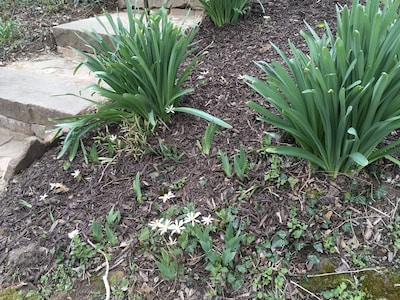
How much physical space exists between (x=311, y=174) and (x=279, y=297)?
0.59 meters

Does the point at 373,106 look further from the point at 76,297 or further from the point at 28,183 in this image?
the point at 28,183

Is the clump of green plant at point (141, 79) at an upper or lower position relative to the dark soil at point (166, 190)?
upper

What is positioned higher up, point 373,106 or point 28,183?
point 373,106

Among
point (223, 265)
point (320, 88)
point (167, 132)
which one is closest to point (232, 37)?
point (167, 132)

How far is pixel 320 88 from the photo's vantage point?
166 cm

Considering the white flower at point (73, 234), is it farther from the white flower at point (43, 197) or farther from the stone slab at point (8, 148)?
the stone slab at point (8, 148)

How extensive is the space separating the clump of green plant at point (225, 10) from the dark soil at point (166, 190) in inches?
30.3

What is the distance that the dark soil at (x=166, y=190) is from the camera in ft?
5.74

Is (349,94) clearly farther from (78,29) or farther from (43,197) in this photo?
(78,29)

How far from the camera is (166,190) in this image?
200 cm

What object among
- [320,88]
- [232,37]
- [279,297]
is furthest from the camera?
[232,37]

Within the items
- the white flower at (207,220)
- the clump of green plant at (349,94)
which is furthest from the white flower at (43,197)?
the clump of green plant at (349,94)

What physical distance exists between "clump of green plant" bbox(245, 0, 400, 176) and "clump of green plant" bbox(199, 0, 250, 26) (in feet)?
5.19

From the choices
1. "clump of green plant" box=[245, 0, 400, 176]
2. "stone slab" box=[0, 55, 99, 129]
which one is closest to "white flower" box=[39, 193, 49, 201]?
"stone slab" box=[0, 55, 99, 129]
